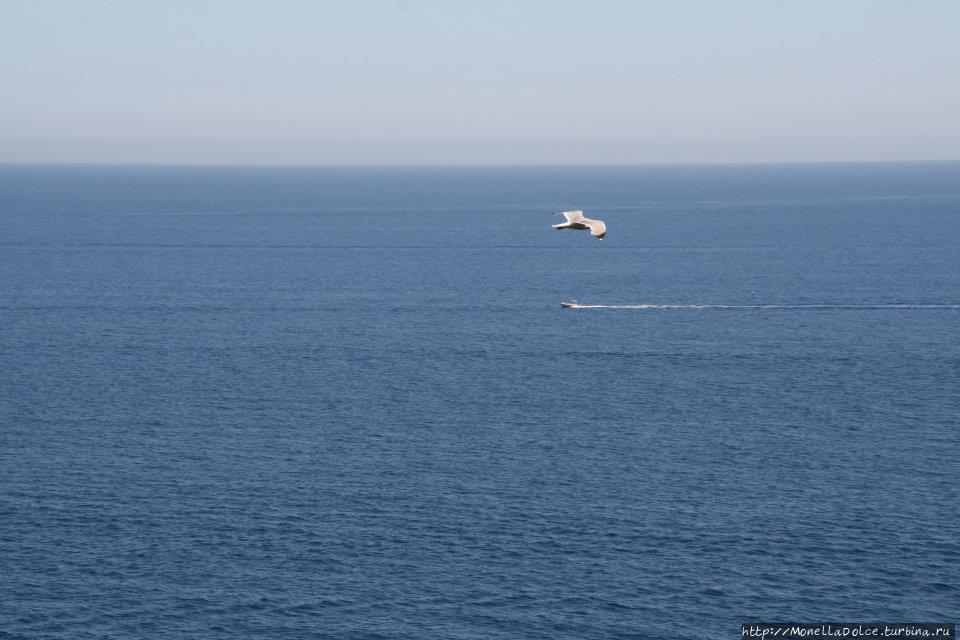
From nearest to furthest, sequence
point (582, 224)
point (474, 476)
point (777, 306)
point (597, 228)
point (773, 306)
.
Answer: point (597, 228) < point (582, 224) < point (474, 476) < point (777, 306) < point (773, 306)

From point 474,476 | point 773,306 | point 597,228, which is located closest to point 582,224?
point 597,228

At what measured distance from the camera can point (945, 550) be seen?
266 ft

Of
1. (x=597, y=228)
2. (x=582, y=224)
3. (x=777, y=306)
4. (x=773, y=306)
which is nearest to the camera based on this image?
(x=597, y=228)

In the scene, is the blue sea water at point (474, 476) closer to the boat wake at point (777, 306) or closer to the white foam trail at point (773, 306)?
the boat wake at point (777, 306)

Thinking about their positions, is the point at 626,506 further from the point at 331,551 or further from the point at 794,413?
the point at 794,413

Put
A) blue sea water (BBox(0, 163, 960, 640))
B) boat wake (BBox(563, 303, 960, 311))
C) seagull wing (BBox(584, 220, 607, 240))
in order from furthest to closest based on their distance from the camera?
boat wake (BBox(563, 303, 960, 311)) → blue sea water (BBox(0, 163, 960, 640)) → seagull wing (BBox(584, 220, 607, 240))

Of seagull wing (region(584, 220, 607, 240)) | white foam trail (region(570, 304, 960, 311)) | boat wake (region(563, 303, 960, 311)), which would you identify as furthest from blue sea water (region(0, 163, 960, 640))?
seagull wing (region(584, 220, 607, 240))

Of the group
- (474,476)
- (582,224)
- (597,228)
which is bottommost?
(474,476)

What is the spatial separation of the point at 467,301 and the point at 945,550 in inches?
4344

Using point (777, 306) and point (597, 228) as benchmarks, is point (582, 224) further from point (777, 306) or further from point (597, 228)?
point (777, 306)

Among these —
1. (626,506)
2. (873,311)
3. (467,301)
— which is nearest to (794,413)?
(626,506)

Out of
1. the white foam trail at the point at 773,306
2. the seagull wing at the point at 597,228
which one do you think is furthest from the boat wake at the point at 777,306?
the seagull wing at the point at 597,228

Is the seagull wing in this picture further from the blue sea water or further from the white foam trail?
the white foam trail

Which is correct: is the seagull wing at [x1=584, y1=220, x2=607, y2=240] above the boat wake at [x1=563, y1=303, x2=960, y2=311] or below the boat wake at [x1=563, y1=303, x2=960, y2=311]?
above
